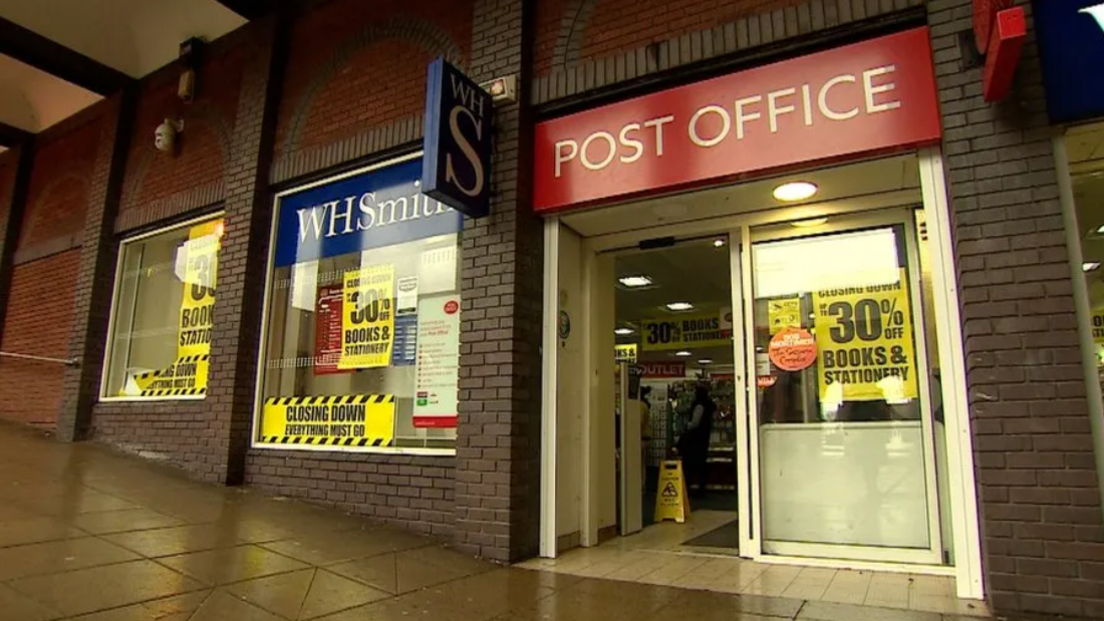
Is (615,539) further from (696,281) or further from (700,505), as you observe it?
(696,281)

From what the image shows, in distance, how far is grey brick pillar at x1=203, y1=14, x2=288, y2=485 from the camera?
6496 mm

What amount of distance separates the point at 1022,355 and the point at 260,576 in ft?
14.1

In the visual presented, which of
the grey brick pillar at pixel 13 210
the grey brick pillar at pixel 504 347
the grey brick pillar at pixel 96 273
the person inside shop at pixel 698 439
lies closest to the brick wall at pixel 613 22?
the grey brick pillar at pixel 504 347

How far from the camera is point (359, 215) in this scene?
626 cm

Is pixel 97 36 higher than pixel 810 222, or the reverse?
pixel 97 36

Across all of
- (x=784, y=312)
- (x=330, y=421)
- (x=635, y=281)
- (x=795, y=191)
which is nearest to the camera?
(x=795, y=191)

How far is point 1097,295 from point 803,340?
1762 mm

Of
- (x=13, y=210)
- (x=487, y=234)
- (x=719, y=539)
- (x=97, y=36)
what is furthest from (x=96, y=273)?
(x=719, y=539)

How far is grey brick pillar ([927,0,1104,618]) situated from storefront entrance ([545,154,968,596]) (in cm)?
30

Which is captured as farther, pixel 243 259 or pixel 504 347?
pixel 243 259

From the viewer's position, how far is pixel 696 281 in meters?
9.37

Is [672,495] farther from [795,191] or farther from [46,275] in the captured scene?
[46,275]

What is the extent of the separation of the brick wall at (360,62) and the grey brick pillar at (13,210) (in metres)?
6.34

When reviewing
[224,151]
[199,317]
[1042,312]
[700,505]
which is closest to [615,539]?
[700,505]
